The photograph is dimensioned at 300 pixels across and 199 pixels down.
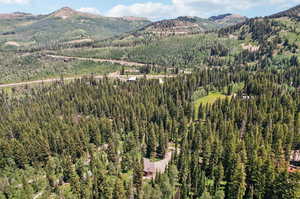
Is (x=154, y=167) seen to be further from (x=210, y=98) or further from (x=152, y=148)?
(x=210, y=98)

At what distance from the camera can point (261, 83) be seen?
17888 cm

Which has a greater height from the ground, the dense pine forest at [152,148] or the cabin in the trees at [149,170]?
the dense pine forest at [152,148]

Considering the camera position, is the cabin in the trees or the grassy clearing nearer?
the cabin in the trees

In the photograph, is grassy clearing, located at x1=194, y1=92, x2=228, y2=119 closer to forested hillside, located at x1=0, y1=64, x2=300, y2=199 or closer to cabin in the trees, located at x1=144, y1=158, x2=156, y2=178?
forested hillside, located at x1=0, y1=64, x2=300, y2=199

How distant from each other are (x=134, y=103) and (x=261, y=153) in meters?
90.4

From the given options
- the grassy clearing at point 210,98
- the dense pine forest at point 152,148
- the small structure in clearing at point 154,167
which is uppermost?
the grassy clearing at point 210,98

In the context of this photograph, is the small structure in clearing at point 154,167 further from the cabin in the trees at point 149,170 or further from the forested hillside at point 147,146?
the forested hillside at point 147,146

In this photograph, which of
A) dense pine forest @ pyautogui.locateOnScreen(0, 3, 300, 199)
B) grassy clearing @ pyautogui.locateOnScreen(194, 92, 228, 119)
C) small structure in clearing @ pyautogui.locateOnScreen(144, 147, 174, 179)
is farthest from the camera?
grassy clearing @ pyautogui.locateOnScreen(194, 92, 228, 119)

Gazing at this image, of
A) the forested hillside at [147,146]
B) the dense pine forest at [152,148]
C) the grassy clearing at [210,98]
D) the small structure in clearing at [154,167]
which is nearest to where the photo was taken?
the dense pine forest at [152,148]

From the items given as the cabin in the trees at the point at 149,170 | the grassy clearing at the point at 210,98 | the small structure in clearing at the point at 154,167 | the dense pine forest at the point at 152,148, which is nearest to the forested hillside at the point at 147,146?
the dense pine forest at the point at 152,148

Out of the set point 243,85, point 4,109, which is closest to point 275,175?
point 243,85

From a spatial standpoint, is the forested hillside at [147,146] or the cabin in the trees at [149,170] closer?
the forested hillside at [147,146]

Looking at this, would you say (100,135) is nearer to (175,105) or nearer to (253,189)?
Answer: (175,105)

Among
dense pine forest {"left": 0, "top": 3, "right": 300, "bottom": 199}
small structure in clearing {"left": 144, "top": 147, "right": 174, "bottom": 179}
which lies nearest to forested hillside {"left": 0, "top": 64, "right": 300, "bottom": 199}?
dense pine forest {"left": 0, "top": 3, "right": 300, "bottom": 199}
